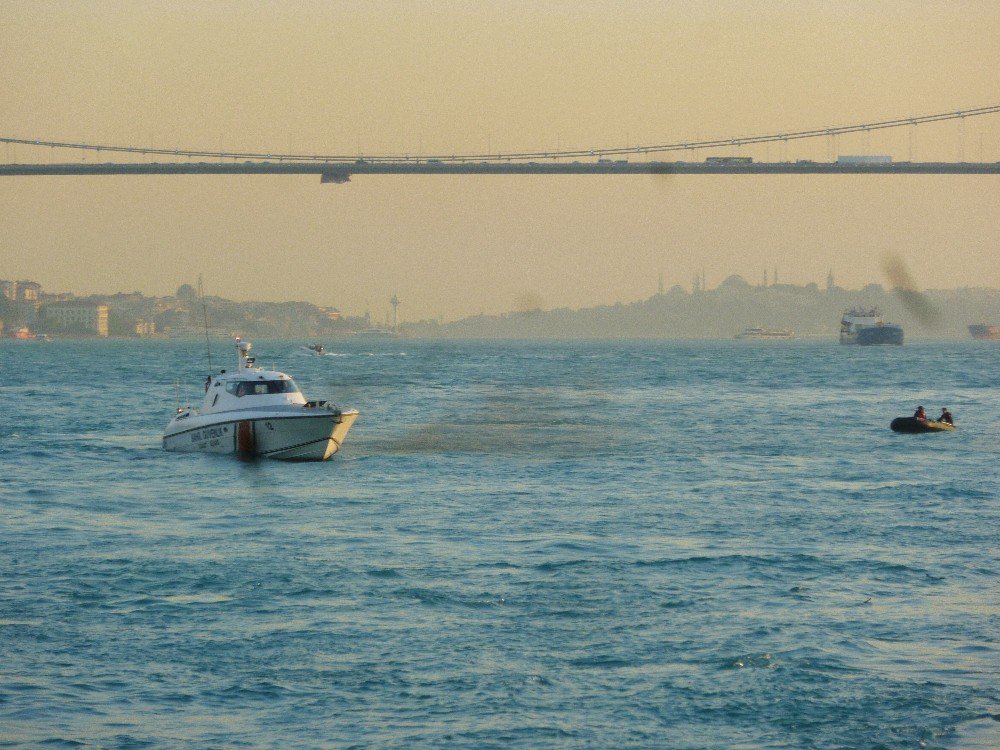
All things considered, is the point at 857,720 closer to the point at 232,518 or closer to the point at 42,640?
the point at 42,640

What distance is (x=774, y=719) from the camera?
578 inches

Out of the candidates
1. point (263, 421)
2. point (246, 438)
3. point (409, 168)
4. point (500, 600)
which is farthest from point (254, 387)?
point (409, 168)

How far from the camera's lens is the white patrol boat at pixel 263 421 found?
38.9 meters

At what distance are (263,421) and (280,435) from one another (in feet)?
2.05

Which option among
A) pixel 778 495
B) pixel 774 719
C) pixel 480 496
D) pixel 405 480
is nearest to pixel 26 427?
pixel 405 480

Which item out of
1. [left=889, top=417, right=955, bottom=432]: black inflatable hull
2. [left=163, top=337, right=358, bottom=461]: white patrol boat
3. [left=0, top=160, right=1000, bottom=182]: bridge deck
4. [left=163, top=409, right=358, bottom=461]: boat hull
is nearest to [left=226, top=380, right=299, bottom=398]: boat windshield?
[left=163, top=337, right=358, bottom=461]: white patrol boat

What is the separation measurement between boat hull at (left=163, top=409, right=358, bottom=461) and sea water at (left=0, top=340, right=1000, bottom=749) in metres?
0.79

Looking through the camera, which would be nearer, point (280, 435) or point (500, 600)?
point (500, 600)

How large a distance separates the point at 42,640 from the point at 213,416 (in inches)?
904

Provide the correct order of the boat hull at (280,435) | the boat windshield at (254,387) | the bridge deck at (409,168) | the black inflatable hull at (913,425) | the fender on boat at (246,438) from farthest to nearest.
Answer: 1. the bridge deck at (409,168)
2. the black inflatable hull at (913,425)
3. the boat windshield at (254,387)
4. the fender on boat at (246,438)
5. the boat hull at (280,435)

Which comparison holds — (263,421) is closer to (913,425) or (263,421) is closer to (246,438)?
(246,438)

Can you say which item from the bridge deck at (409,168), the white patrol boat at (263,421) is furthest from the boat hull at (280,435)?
the bridge deck at (409,168)

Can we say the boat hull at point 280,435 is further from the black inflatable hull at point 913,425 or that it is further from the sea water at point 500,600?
the black inflatable hull at point 913,425

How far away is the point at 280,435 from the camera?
1533 inches
